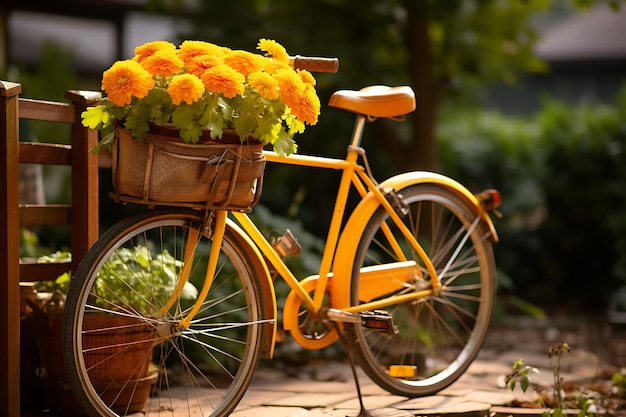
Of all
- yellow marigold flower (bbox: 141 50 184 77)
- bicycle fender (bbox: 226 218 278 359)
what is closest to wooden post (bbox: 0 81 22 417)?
yellow marigold flower (bbox: 141 50 184 77)

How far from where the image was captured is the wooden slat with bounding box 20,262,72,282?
342 cm

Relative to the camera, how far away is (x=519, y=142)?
8625 mm

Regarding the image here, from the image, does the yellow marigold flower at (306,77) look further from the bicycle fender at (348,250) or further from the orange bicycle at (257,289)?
the bicycle fender at (348,250)

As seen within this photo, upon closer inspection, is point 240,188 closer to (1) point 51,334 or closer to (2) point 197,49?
(2) point 197,49

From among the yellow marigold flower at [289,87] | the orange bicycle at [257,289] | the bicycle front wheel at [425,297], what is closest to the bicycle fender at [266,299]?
the orange bicycle at [257,289]

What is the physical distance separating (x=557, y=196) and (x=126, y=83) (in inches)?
245

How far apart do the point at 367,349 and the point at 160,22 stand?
13.3m

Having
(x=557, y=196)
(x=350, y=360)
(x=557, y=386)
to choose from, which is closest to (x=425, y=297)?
(x=350, y=360)

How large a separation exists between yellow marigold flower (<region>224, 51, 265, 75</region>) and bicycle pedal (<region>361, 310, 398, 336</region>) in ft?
Answer: 3.72

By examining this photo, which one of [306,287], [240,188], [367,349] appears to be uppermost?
[240,188]

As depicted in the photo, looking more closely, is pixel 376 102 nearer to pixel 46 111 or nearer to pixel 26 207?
pixel 46 111

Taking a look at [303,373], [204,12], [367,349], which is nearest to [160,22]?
[204,12]

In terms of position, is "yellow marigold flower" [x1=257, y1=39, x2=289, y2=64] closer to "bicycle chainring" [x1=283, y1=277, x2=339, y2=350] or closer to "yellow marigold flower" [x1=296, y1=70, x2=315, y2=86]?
"yellow marigold flower" [x1=296, y1=70, x2=315, y2=86]

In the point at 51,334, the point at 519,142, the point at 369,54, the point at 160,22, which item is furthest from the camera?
the point at 160,22
